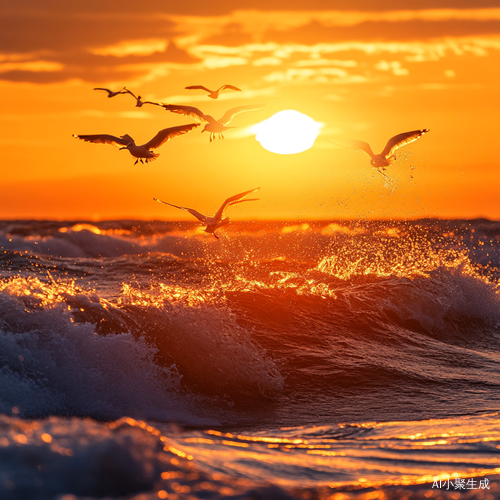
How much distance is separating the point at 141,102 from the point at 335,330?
6890 millimetres

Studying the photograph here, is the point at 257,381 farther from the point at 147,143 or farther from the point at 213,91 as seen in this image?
the point at 213,91

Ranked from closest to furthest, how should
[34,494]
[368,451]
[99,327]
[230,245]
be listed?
[34,494]
[368,451]
[99,327]
[230,245]

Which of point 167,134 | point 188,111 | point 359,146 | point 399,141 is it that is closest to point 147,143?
point 167,134

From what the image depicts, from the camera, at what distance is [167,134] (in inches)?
464

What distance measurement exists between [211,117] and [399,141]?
4.29m

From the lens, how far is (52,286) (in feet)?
41.7

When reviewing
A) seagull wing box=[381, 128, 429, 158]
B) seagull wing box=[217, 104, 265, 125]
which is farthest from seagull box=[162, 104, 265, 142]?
seagull wing box=[381, 128, 429, 158]

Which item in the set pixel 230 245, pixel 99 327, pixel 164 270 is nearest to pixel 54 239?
pixel 230 245

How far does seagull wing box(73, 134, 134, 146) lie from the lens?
11.2 m

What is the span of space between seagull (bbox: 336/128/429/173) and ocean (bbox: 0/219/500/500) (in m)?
4.06

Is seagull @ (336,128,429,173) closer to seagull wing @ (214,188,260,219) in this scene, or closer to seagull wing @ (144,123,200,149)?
seagull wing @ (214,188,260,219)

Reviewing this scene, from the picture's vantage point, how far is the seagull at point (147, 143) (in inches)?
447

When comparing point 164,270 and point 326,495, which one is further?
point 164,270

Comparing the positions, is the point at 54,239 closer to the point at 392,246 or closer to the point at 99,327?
the point at 392,246
